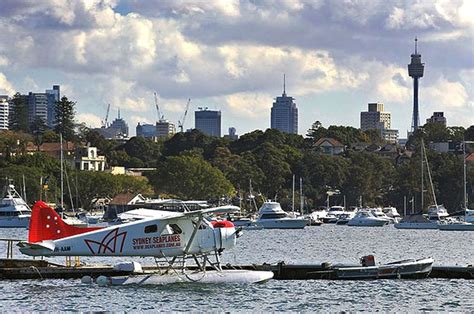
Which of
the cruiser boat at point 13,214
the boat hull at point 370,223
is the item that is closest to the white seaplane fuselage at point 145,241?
the cruiser boat at point 13,214

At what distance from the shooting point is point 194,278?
40156 millimetres

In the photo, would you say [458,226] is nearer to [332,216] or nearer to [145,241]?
[332,216]

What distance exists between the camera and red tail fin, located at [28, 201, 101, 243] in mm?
41438

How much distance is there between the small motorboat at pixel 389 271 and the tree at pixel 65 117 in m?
156

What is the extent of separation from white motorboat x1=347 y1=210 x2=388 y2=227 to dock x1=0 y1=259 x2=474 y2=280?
80234 millimetres

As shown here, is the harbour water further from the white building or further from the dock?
the white building

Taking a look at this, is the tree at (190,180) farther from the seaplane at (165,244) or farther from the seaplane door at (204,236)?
the seaplane door at (204,236)

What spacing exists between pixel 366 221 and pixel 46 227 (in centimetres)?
8421

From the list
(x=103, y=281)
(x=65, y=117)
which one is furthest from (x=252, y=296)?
(x=65, y=117)

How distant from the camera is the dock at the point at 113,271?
137 ft

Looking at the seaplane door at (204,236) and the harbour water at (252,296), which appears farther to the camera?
the seaplane door at (204,236)

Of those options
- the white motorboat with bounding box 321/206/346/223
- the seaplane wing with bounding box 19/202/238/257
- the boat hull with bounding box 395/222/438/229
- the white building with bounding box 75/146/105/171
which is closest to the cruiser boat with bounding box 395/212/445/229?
the boat hull with bounding box 395/222/438/229

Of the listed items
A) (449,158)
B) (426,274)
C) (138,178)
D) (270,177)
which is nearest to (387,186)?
(449,158)

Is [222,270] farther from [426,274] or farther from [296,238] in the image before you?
[296,238]
